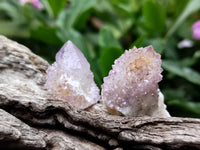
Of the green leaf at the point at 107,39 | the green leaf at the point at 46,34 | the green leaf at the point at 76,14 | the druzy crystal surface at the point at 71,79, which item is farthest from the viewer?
the green leaf at the point at 76,14

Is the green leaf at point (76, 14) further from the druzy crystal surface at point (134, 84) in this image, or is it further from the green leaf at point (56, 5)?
the druzy crystal surface at point (134, 84)

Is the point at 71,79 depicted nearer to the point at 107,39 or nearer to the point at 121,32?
the point at 107,39

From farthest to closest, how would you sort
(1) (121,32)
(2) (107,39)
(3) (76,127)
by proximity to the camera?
1. (1) (121,32)
2. (2) (107,39)
3. (3) (76,127)

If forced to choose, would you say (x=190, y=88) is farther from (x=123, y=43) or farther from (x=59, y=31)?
(x=59, y=31)

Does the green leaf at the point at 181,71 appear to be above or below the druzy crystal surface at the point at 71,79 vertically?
above

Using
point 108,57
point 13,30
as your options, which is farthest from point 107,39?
point 13,30

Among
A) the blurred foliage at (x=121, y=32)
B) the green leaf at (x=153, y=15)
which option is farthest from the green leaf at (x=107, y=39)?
the green leaf at (x=153, y=15)

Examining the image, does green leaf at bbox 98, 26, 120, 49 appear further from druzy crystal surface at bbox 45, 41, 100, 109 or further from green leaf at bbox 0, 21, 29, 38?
green leaf at bbox 0, 21, 29, 38
